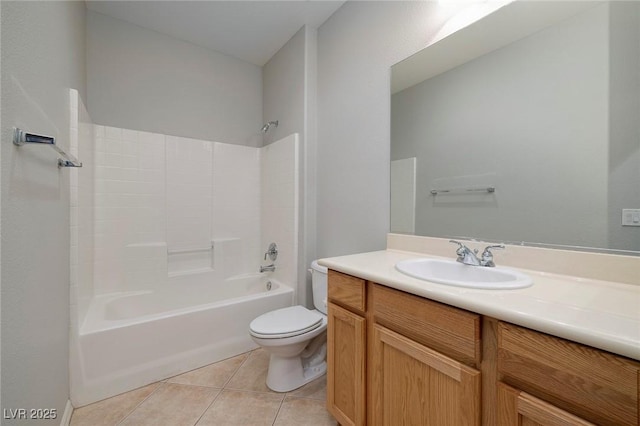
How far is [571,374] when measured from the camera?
0.54m

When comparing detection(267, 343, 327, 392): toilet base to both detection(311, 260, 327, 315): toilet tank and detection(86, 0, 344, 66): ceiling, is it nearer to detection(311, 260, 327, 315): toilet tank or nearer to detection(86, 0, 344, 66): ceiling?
detection(311, 260, 327, 315): toilet tank

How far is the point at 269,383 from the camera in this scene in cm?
158

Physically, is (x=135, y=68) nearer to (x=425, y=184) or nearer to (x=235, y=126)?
(x=235, y=126)

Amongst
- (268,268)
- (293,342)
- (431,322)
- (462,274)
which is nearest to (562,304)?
(431,322)

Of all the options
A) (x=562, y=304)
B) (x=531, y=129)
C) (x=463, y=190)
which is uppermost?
(x=531, y=129)

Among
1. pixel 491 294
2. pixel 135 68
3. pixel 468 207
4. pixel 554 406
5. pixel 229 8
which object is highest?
pixel 229 8

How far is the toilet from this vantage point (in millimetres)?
1458

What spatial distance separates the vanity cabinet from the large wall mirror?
562 mm

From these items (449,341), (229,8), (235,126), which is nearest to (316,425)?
(449,341)

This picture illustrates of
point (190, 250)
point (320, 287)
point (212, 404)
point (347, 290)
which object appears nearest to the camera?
point (347, 290)

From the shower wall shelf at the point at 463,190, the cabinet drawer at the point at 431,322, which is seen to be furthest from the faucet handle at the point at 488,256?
the cabinet drawer at the point at 431,322

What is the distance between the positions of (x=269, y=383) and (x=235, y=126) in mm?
2315

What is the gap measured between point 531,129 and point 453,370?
3.18ft

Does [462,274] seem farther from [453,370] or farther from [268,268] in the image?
[268,268]
